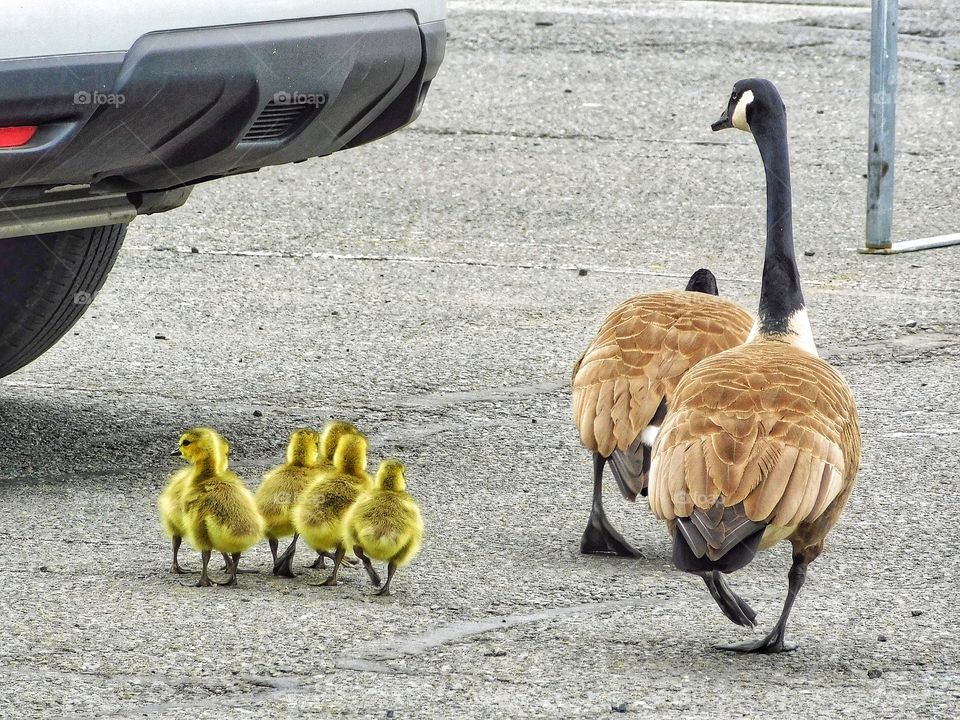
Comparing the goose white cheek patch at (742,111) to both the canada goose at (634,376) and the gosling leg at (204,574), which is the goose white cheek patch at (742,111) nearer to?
the canada goose at (634,376)

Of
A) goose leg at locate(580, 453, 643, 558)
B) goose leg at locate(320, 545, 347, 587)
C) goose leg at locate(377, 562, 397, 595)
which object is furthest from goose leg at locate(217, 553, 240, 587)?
goose leg at locate(580, 453, 643, 558)

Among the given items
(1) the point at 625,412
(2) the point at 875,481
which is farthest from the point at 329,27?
(2) the point at 875,481

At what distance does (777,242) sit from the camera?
4.53m

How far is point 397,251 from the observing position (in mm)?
7977

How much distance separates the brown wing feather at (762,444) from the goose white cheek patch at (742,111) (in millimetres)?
1032

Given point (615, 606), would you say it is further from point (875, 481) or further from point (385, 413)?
point (385, 413)

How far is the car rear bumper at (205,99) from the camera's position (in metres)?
4.07

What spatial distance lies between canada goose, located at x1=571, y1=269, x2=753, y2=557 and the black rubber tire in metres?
1.85

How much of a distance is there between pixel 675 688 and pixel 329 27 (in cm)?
220

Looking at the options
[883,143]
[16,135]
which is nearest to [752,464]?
[16,135]

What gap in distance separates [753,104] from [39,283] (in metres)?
2.43

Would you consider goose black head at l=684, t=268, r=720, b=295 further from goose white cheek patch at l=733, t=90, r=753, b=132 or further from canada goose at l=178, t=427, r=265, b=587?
canada goose at l=178, t=427, r=265, b=587

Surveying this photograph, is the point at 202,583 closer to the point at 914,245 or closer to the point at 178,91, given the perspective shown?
the point at 178,91

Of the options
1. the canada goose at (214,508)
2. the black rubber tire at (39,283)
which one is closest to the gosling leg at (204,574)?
the canada goose at (214,508)
